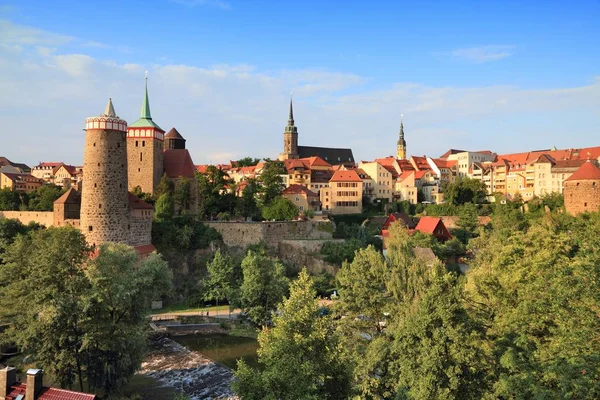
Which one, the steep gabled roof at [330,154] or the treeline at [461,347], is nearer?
the treeline at [461,347]

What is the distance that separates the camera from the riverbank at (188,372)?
87.4ft

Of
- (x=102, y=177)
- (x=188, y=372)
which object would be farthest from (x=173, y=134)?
(x=188, y=372)

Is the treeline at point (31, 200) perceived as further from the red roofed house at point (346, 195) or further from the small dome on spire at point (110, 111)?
the red roofed house at point (346, 195)

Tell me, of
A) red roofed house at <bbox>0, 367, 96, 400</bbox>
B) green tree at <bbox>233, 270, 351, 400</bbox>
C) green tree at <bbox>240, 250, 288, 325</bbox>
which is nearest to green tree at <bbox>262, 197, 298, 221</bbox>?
green tree at <bbox>240, 250, 288, 325</bbox>

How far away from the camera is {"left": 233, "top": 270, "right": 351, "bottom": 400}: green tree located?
1434 centimetres

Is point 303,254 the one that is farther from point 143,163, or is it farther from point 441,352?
point 441,352

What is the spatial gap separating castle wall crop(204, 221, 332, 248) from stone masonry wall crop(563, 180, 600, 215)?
92.9 feet

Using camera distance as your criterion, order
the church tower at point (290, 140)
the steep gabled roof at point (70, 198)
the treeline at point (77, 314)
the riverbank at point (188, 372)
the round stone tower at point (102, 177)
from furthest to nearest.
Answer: the church tower at point (290, 140), the steep gabled roof at point (70, 198), the round stone tower at point (102, 177), the riverbank at point (188, 372), the treeline at point (77, 314)

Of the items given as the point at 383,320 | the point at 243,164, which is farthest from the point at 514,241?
the point at 243,164

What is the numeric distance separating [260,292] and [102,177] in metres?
15.3

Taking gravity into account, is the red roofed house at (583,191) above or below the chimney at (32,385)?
above

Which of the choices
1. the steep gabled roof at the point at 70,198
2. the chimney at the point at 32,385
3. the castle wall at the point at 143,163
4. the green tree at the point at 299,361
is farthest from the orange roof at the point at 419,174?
the chimney at the point at 32,385

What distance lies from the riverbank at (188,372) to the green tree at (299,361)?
10516 mm

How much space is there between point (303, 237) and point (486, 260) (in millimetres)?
27054
